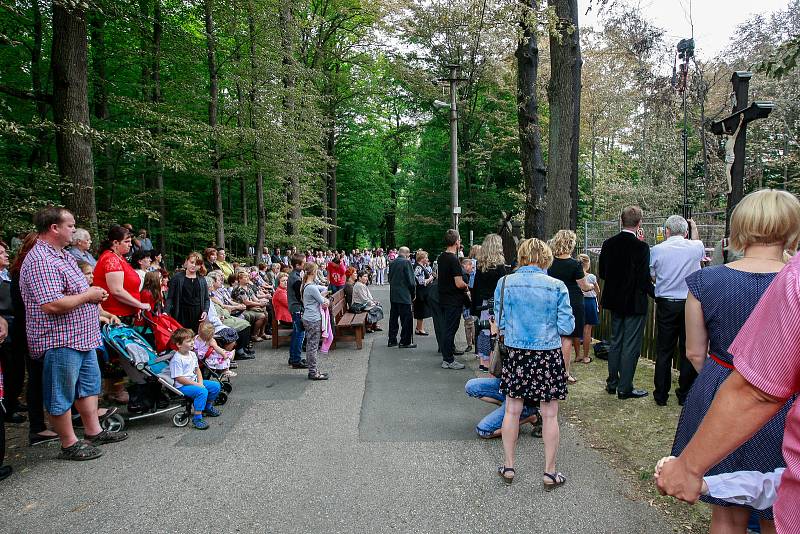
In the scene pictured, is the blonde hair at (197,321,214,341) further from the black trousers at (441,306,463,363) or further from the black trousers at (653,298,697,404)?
the black trousers at (653,298,697,404)

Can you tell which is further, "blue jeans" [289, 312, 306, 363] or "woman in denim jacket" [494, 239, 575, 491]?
"blue jeans" [289, 312, 306, 363]

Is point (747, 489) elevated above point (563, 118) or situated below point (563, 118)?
below

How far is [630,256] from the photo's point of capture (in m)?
5.93

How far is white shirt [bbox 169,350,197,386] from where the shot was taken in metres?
5.35

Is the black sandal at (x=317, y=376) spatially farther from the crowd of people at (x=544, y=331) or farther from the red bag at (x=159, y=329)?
the red bag at (x=159, y=329)

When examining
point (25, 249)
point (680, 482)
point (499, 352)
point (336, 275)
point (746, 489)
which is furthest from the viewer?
point (336, 275)

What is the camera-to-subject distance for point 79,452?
4.44 m

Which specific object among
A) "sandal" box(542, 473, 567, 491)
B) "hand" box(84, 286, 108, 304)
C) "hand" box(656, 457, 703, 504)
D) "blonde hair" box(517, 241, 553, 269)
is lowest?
"sandal" box(542, 473, 567, 491)

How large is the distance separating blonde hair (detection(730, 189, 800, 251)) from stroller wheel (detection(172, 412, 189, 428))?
533cm

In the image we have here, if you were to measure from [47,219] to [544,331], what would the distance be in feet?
14.6

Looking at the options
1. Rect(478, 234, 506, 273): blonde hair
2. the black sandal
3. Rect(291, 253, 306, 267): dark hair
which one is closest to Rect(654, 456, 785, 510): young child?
Rect(478, 234, 506, 273): blonde hair

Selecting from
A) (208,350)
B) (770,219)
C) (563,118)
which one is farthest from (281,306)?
(770,219)

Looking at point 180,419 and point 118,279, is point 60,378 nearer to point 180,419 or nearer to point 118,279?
point 180,419

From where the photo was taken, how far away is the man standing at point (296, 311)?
803 centimetres
